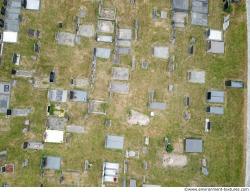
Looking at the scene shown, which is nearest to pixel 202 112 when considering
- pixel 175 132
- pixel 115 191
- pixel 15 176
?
pixel 175 132

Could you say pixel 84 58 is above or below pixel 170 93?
above

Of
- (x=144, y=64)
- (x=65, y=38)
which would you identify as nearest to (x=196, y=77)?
(x=144, y=64)

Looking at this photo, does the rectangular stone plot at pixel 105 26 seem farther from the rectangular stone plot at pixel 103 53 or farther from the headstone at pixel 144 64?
the headstone at pixel 144 64

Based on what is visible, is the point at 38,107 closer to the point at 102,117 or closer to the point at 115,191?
the point at 102,117

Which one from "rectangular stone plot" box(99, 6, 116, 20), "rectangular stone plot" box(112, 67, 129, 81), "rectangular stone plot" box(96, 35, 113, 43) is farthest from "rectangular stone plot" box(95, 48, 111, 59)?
"rectangular stone plot" box(99, 6, 116, 20)

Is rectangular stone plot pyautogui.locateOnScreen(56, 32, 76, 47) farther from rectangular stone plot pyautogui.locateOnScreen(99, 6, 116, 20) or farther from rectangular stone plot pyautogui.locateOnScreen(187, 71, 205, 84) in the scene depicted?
rectangular stone plot pyautogui.locateOnScreen(187, 71, 205, 84)
